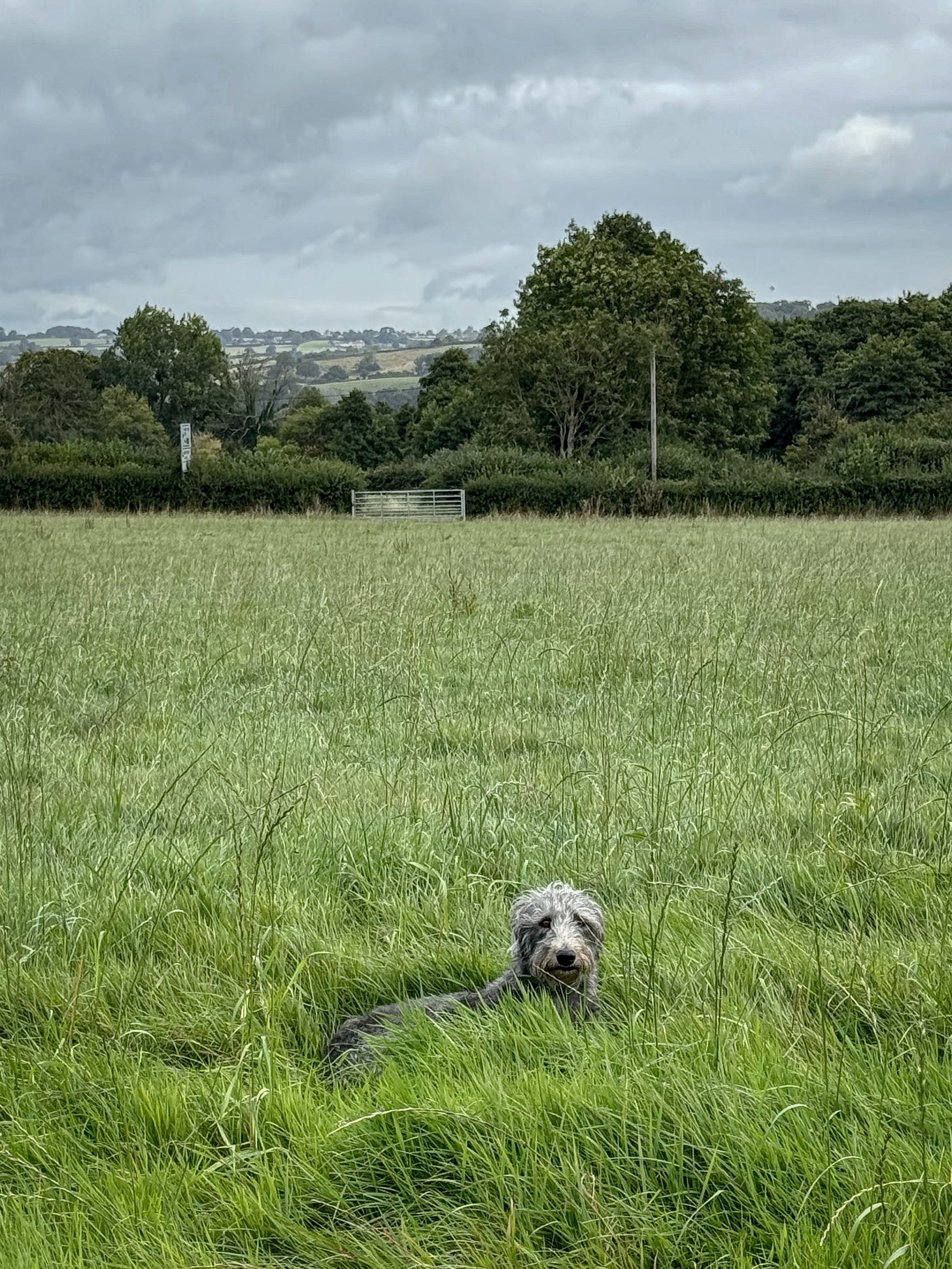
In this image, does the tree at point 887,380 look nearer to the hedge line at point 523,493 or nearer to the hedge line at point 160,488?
the hedge line at point 523,493

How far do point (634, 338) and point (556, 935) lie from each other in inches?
2174

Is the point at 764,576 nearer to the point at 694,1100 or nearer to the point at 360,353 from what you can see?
the point at 694,1100

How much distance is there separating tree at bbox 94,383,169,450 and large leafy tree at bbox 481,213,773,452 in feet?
114

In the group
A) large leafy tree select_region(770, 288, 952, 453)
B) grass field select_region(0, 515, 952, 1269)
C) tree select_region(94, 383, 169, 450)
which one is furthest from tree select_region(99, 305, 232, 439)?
grass field select_region(0, 515, 952, 1269)

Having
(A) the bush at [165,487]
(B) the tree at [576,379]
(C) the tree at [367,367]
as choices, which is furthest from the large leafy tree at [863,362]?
(C) the tree at [367,367]

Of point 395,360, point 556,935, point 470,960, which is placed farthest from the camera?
point 395,360

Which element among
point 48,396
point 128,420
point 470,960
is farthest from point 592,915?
point 128,420

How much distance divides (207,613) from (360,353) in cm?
17732

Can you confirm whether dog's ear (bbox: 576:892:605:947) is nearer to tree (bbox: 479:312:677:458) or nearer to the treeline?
the treeline

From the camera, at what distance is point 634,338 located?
5525 centimetres

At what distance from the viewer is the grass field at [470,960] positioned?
210 centimetres

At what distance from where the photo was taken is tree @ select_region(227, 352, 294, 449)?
94688mm

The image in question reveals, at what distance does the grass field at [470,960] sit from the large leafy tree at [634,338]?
49822mm

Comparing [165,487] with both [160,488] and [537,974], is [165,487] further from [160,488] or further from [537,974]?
[537,974]
